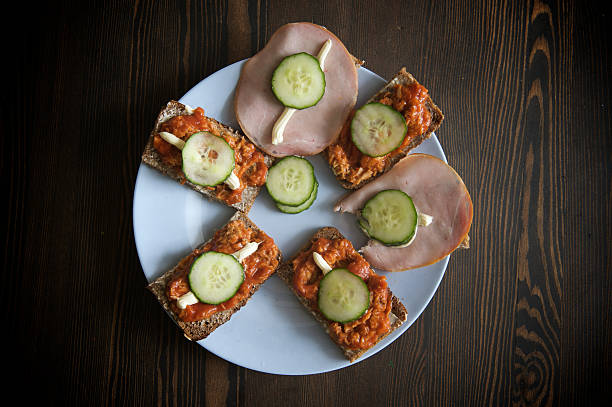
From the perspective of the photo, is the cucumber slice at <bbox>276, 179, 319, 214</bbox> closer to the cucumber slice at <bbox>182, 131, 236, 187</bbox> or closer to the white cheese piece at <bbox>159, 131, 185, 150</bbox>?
the cucumber slice at <bbox>182, 131, 236, 187</bbox>

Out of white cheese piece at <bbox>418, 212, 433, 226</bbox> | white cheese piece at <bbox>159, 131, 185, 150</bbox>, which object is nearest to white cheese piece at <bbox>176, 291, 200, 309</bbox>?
white cheese piece at <bbox>159, 131, 185, 150</bbox>

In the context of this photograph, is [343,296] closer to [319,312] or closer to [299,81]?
[319,312]

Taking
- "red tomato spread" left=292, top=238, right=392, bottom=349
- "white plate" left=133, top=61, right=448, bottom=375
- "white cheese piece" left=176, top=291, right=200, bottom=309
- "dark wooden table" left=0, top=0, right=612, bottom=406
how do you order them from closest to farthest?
1. "white cheese piece" left=176, top=291, right=200, bottom=309
2. "red tomato spread" left=292, top=238, right=392, bottom=349
3. "white plate" left=133, top=61, right=448, bottom=375
4. "dark wooden table" left=0, top=0, right=612, bottom=406

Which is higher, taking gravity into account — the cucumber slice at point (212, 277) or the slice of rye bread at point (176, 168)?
the slice of rye bread at point (176, 168)

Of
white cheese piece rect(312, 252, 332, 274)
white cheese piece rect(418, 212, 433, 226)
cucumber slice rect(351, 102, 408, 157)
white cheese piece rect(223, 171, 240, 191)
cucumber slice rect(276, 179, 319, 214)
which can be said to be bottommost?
white cheese piece rect(312, 252, 332, 274)

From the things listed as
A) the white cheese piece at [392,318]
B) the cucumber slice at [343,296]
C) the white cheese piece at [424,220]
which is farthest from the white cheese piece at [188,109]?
the white cheese piece at [392,318]

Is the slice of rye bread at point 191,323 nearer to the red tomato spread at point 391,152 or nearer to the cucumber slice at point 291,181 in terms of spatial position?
the cucumber slice at point 291,181

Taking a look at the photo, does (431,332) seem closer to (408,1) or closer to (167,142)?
(167,142)
